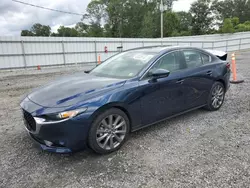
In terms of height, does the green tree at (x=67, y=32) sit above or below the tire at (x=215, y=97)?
above

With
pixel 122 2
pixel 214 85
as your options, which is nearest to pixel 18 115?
pixel 214 85

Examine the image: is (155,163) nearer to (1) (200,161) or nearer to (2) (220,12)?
(1) (200,161)

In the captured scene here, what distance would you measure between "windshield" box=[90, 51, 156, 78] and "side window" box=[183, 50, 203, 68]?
0.80 metres

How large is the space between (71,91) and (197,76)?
8.16 ft

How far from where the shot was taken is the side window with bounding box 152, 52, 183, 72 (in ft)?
11.2

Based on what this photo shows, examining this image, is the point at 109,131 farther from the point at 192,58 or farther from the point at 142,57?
the point at 192,58

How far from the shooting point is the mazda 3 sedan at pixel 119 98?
2482mm

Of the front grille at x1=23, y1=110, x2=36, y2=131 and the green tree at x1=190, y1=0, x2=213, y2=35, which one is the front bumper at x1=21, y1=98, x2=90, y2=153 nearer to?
the front grille at x1=23, y1=110, x2=36, y2=131

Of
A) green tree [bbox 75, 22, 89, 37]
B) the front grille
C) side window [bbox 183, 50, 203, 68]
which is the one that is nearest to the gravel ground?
the front grille

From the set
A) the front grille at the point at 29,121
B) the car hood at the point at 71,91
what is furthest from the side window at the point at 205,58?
the front grille at the point at 29,121

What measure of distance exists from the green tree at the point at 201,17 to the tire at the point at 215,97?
48.3 meters

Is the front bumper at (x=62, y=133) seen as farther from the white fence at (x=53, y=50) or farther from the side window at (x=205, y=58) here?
the white fence at (x=53, y=50)

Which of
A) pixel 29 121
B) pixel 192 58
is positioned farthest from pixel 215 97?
pixel 29 121

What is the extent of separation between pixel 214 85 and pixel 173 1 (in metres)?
59.6
